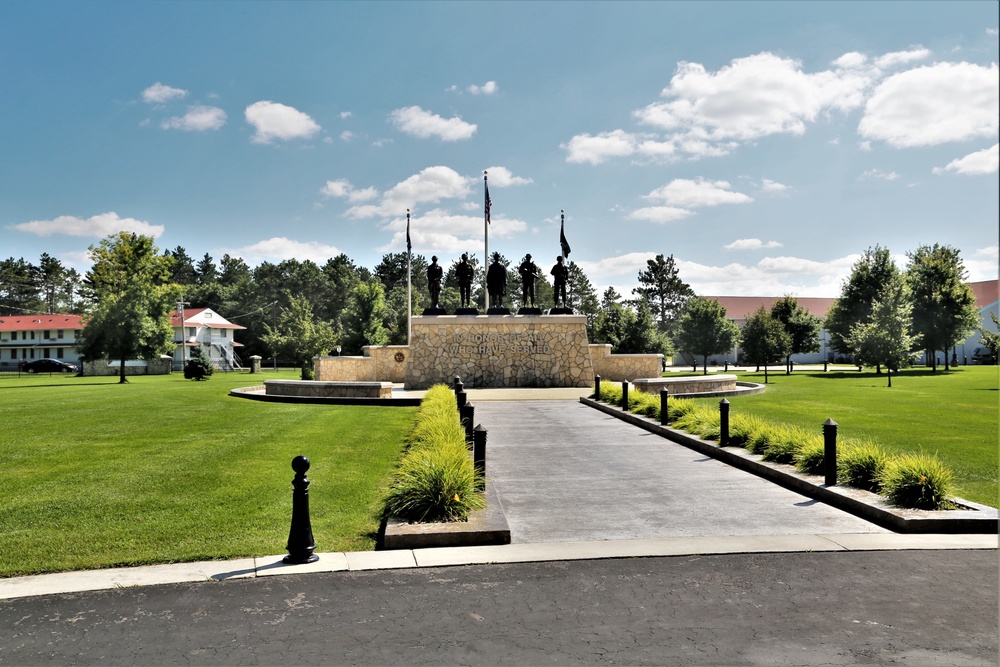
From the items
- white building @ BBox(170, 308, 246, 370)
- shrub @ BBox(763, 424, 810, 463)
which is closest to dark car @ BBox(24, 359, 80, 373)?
white building @ BBox(170, 308, 246, 370)

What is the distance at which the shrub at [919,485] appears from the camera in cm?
748

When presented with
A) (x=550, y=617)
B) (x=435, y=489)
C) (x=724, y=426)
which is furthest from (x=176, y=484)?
(x=724, y=426)

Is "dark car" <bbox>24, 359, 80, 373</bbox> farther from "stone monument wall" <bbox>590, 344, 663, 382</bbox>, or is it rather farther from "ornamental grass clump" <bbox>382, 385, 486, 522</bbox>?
"ornamental grass clump" <bbox>382, 385, 486, 522</bbox>

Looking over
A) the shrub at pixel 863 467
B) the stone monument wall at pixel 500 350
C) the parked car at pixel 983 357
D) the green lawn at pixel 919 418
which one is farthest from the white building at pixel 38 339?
the parked car at pixel 983 357

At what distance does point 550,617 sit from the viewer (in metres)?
4.77

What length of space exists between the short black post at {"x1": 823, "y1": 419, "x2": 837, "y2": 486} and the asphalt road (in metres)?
2.73

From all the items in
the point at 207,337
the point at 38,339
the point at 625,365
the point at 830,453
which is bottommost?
the point at 830,453

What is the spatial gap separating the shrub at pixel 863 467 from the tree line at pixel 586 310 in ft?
106

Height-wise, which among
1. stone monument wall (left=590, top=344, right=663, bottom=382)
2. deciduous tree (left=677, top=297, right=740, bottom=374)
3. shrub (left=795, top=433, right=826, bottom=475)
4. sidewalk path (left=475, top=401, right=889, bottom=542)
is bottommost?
sidewalk path (left=475, top=401, right=889, bottom=542)

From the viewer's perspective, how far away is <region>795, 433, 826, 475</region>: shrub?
9.50 meters

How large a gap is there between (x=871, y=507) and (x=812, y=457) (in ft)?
6.88

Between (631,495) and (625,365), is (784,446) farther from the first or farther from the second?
(625,365)

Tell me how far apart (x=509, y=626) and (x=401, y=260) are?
109843 mm

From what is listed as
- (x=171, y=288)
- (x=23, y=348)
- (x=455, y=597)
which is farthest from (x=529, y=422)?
(x=23, y=348)
